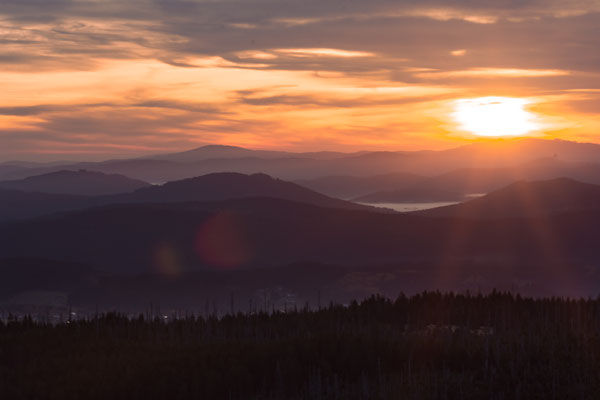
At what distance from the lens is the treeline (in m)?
20.8

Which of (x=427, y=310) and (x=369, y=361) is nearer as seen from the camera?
(x=369, y=361)

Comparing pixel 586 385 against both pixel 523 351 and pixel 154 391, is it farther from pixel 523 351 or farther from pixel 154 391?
pixel 154 391

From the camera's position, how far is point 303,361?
24.6 m

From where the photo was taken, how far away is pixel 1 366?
2483 centimetres

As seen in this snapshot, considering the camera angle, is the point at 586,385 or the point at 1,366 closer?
the point at 586,385

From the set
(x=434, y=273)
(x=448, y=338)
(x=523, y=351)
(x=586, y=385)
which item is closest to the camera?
(x=586, y=385)

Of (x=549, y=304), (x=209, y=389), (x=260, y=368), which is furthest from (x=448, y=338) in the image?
(x=549, y=304)

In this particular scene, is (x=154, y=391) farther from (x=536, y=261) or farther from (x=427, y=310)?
(x=536, y=261)

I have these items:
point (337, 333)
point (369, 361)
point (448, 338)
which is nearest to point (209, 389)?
point (369, 361)

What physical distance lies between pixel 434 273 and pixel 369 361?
170 m

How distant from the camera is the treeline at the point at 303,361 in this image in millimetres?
20828

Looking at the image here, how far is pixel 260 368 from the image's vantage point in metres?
23.8

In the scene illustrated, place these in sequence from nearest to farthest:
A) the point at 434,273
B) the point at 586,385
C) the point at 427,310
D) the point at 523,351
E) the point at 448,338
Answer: the point at 586,385 < the point at 523,351 < the point at 448,338 < the point at 427,310 < the point at 434,273

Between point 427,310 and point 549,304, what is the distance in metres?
6.20
